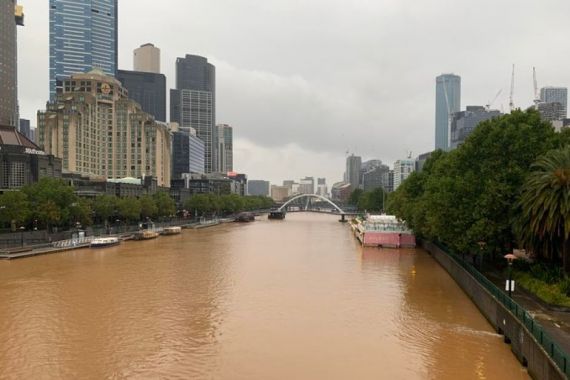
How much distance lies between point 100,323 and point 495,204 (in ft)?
108

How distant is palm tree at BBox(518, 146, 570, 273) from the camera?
3320cm

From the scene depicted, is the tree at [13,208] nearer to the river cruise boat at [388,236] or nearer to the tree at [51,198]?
the tree at [51,198]

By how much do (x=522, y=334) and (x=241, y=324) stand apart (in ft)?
58.5

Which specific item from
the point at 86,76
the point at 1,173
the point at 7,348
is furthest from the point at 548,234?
the point at 86,76

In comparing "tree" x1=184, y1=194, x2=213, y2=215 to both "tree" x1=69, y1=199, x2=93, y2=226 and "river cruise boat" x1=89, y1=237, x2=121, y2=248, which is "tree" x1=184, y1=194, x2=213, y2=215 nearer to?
"tree" x1=69, y1=199, x2=93, y2=226

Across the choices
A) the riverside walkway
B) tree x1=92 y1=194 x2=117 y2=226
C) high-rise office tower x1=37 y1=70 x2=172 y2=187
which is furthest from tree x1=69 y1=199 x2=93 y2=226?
high-rise office tower x1=37 y1=70 x2=172 y2=187

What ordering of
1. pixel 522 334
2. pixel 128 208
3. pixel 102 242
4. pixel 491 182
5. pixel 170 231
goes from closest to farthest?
pixel 522 334 → pixel 491 182 → pixel 102 242 → pixel 128 208 → pixel 170 231

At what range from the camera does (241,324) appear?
111 ft

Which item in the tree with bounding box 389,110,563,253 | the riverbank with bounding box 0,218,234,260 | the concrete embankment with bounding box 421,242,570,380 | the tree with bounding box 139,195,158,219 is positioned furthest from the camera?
the tree with bounding box 139,195,158,219

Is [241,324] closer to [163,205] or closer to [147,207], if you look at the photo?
[147,207]

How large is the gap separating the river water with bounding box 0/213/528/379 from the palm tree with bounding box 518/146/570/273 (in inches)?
287

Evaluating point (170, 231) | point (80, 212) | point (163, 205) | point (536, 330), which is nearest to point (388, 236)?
point (170, 231)

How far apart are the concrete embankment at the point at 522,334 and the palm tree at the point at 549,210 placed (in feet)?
17.9

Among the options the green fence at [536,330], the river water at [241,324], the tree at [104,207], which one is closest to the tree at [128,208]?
the tree at [104,207]
